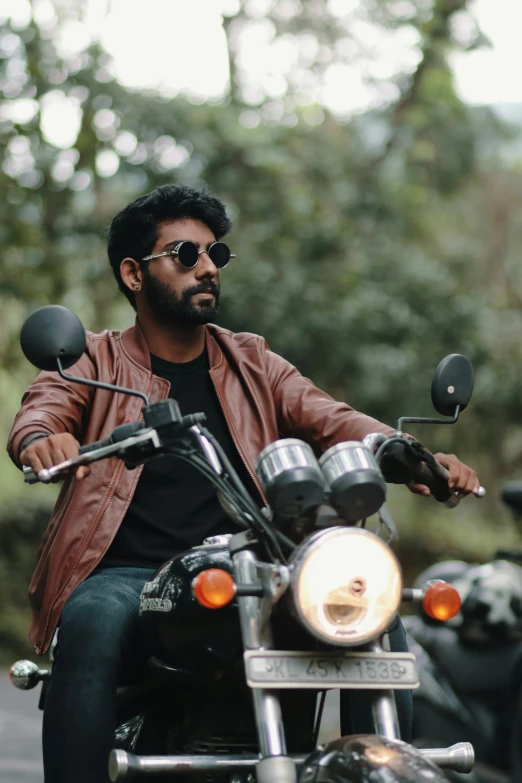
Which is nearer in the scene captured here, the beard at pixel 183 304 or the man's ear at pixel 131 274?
the beard at pixel 183 304

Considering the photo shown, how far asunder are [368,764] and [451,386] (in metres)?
0.97

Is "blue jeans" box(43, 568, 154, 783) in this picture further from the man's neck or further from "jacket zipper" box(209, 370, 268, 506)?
the man's neck

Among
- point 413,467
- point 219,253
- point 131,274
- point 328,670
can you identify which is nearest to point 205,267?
point 219,253

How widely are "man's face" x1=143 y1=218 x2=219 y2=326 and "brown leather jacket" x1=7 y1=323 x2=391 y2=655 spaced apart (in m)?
0.14

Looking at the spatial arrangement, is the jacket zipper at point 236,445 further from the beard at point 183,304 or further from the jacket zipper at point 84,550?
the jacket zipper at point 84,550

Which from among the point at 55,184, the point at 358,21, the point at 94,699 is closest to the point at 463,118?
the point at 358,21

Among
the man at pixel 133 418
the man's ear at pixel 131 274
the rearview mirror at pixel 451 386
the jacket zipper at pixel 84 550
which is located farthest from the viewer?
the man's ear at pixel 131 274

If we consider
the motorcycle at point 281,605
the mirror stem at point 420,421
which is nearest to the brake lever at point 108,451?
the motorcycle at point 281,605

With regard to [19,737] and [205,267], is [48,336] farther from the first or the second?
[19,737]

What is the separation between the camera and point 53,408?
2.94 m

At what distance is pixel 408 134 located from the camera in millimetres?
13273

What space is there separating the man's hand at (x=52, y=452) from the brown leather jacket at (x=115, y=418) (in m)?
0.28

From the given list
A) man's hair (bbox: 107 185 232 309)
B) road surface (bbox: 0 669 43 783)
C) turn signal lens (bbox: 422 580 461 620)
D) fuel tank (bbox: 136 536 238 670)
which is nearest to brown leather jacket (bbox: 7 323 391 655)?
man's hair (bbox: 107 185 232 309)

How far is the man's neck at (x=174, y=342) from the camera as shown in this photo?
3334mm
